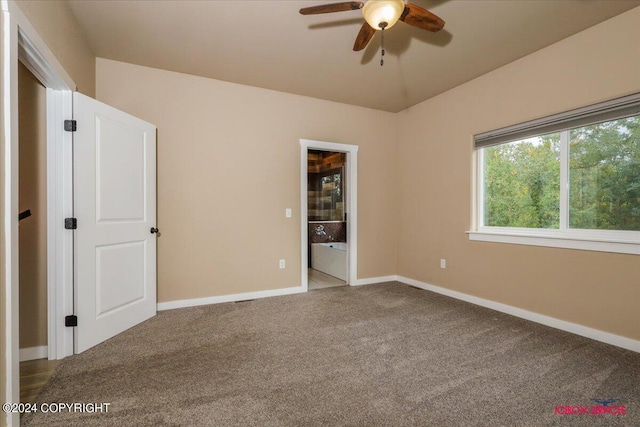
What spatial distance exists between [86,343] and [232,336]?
43.6 inches

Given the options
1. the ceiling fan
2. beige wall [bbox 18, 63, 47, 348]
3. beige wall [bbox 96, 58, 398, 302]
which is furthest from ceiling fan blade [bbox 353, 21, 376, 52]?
beige wall [bbox 18, 63, 47, 348]

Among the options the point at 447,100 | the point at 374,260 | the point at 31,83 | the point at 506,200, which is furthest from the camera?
the point at 374,260

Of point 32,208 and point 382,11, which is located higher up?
point 382,11

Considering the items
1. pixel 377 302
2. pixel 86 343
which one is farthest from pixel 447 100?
pixel 86 343

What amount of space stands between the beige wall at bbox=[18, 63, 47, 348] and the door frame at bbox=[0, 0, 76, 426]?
0.28 feet

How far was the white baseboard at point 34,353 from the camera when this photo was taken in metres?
2.10

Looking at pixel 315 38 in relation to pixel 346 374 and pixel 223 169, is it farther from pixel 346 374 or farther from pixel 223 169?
pixel 346 374

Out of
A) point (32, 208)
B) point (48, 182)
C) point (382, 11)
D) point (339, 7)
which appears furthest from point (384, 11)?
point (32, 208)

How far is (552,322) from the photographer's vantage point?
2676 mm

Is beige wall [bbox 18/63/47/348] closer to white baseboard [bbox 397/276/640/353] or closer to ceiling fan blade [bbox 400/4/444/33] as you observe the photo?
ceiling fan blade [bbox 400/4/444/33]

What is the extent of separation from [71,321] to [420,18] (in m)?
3.33

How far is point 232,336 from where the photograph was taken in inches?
97.5

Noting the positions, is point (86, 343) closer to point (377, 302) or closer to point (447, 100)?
point (377, 302)

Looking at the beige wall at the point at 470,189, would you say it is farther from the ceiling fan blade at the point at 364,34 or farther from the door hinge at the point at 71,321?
the door hinge at the point at 71,321
